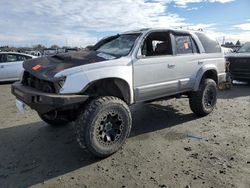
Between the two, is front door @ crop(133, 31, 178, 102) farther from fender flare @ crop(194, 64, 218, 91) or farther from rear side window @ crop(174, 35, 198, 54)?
fender flare @ crop(194, 64, 218, 91)

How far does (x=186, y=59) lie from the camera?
5961 mm

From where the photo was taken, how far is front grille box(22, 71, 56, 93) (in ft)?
13.9

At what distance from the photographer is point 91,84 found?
4.33 meters

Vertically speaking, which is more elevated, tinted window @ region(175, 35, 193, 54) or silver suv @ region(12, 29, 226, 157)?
tinted window @ region(175, 35, 193, 54)

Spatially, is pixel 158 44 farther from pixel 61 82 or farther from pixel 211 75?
pixel 61 82

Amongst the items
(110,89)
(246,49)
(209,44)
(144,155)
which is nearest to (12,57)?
(209,44)

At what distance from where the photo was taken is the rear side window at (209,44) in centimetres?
658

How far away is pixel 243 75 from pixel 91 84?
8.69 m

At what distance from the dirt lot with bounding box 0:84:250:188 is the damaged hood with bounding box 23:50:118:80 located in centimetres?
132

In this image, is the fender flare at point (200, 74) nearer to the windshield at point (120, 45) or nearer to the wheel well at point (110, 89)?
the windshield at point (120, 45)

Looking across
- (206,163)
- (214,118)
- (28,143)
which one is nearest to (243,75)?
(214,118)

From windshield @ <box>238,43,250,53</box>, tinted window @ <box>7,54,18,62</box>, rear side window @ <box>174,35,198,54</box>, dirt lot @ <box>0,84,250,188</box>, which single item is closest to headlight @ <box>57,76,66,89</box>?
dirt lot @ <box>0,84,250,188</box>

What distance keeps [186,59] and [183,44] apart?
0.37 m

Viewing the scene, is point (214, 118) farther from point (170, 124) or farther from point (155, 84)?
point (155, 84)
